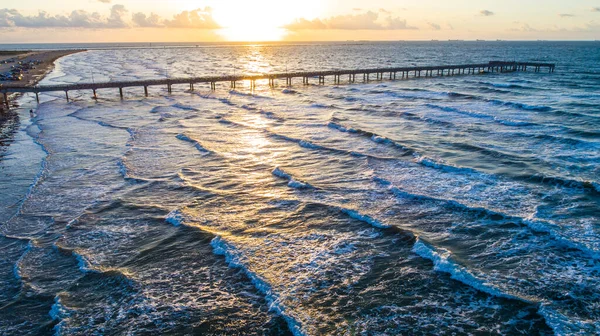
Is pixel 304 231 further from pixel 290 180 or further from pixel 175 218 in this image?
pixel 290 180

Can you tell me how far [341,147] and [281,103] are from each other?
906 inches

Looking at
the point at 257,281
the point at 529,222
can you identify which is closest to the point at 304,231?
the point at 257,281

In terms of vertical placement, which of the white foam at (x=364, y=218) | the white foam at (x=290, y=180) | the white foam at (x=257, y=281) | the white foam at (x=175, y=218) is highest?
the white foam at (x=290, y=180)

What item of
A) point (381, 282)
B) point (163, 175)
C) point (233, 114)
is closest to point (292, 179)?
point (163, 175)

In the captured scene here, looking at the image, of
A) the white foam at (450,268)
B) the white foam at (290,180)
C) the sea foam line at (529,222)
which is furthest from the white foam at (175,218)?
the sea foam line at (529,222)

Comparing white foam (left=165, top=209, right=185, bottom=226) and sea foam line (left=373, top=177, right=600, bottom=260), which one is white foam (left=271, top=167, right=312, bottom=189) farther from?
white foam (left=165, top=209, right=185, bottom=226)

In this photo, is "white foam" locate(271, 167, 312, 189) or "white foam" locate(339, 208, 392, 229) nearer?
"white foam" locate(339, 208, 392, 229)

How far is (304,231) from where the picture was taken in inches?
642

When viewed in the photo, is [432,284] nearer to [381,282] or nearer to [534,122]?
[381,282]

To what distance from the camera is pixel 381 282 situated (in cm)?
1293

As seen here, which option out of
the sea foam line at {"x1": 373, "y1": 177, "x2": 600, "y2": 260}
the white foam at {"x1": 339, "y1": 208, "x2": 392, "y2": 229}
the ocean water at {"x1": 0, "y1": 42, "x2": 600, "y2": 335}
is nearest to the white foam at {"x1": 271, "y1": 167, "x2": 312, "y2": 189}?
the ocean water at {"x1": 0, "y1": 42, "x2": 600, "y2": 335}

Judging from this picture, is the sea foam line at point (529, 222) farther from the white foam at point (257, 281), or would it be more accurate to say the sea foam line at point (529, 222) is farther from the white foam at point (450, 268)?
the white foam at point (257, 281)

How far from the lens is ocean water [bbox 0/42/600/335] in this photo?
11.5 metres

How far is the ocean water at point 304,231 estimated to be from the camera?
11.5 m
